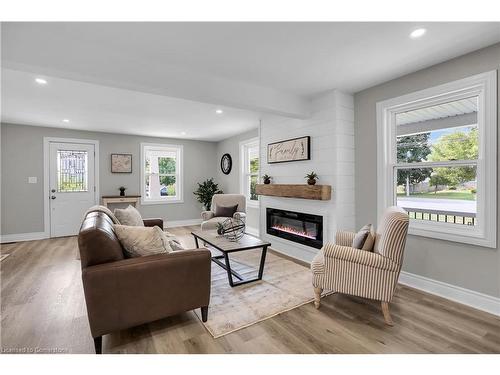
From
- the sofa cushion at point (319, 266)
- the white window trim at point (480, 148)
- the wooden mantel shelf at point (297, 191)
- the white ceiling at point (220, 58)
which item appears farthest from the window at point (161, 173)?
the white window trim at point (480, 148)

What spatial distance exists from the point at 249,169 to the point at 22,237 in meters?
5.04

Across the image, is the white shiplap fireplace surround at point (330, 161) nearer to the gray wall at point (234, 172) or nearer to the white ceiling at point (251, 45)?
the white ceiling at point (251, 45)

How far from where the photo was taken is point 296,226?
12.8ft

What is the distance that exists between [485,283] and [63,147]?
7285 mm

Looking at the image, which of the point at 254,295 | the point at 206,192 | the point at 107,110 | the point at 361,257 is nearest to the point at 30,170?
the point at 107,110

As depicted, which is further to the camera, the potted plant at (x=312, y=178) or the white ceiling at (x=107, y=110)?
the potted plant at (x=312, y=178)

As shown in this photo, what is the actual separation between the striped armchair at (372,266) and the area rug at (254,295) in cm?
37

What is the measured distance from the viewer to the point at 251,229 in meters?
5.62

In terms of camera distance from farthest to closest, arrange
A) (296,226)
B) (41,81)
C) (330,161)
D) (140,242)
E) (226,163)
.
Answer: (226,163)
(296,226)
(330,161)
(41,81)
(140,242)

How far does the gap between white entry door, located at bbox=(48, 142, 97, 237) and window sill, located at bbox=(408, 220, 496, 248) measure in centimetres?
625

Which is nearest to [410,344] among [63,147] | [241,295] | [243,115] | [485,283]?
[485,283]

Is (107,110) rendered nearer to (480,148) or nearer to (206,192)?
(206,192)

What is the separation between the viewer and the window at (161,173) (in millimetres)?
6156

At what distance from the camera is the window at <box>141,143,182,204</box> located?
242 inches
